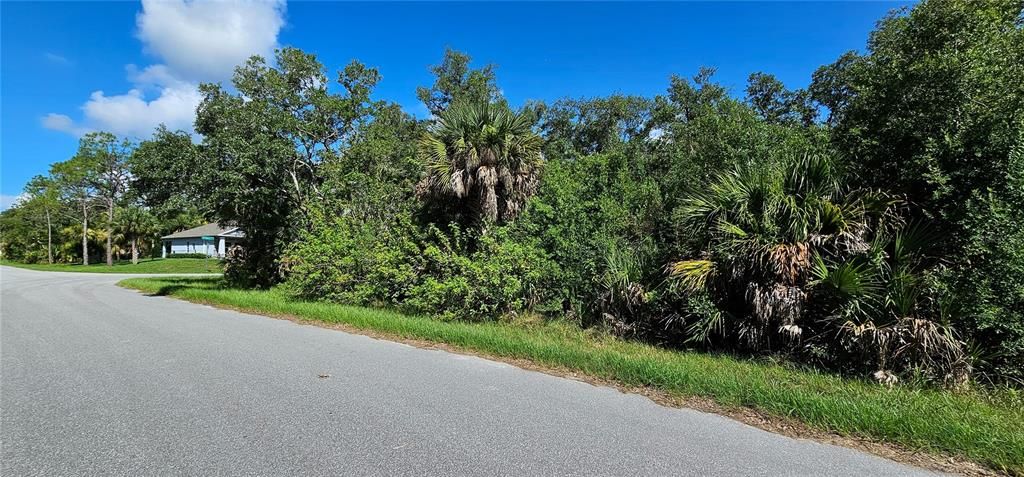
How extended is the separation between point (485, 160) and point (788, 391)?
8.63 meters

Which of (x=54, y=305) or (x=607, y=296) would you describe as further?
(x=54, y=305)

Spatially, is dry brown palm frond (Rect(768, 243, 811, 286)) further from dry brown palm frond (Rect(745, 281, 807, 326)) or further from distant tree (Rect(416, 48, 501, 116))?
distant tree (Rect(416, 48, 501, 116))

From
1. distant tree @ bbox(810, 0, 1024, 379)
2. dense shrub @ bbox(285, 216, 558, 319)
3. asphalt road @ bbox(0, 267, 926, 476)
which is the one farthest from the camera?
dense shrub @ bbox(285, 216, 558, 319)

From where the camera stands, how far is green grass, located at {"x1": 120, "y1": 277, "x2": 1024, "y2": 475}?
4066 mm

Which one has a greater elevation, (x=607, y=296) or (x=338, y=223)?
(x=338, y=223)

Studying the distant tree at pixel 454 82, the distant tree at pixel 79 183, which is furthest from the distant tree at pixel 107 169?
the distant tree at pixel 454 82

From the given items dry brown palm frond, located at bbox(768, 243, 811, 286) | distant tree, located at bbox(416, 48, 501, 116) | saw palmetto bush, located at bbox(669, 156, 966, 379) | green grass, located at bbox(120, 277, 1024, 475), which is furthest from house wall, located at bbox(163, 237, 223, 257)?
dry brown palm frond, located at bbox(768, 243, 811, 286)

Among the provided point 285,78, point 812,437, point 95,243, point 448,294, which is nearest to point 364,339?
point 448,294

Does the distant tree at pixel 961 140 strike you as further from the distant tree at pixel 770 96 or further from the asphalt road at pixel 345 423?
the distant tree at pixel 770 96

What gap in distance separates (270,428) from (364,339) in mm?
4625

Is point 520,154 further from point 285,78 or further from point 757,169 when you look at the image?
point 285,78

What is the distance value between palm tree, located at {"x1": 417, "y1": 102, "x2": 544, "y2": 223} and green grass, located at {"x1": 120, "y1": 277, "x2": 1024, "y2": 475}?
384cm

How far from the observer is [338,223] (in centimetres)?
1524

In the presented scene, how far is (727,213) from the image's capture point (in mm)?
8086
